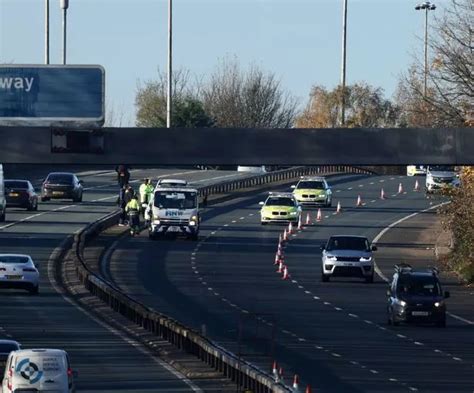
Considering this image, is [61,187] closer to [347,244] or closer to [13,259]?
[347,244]

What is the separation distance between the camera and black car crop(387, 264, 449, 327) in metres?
45.8

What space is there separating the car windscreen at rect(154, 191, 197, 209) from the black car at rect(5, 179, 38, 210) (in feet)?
43.1

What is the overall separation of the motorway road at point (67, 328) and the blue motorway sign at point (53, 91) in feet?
16.9

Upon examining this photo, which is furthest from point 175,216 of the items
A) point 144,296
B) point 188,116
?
point 188,116

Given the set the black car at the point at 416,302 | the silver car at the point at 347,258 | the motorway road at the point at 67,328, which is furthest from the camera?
the silver car at the point at 347,258

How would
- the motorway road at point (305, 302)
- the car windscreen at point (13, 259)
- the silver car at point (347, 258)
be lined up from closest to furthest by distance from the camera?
the motorway road at point (305, 302) → the car windscreen at point (13, 259) → the silver car at point (347, 258)

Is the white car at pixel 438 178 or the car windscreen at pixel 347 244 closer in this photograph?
the car windscreen at pixel 347 244

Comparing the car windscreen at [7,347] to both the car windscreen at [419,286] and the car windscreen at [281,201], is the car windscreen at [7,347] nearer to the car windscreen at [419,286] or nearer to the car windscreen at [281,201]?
the car windscreen at [419,286]

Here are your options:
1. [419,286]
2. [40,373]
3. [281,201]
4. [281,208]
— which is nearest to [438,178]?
[281,208]

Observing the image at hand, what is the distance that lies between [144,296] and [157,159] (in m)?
18.6

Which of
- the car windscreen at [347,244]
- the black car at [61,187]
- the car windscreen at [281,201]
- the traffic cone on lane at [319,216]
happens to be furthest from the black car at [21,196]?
the car windscreen at [347,244]

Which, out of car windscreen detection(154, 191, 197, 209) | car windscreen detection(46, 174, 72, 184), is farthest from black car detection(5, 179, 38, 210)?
car windscreen detection(154, 191, 197, 209)

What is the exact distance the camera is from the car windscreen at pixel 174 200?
71.7 metres

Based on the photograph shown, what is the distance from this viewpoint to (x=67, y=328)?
4431cm
